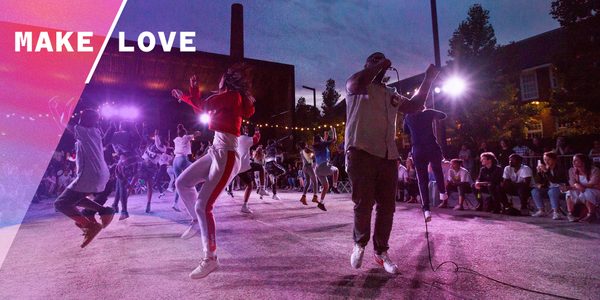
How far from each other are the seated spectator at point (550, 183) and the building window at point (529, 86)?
22.7 metres

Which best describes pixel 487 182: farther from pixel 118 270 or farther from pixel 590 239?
pixel 118 270

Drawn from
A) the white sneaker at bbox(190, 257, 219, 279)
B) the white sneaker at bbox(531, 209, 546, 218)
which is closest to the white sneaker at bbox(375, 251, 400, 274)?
the white sneaker at bbox(190, 257, 219, 279)

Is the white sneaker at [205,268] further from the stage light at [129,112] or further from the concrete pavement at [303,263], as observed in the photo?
the stage light at [129,112]

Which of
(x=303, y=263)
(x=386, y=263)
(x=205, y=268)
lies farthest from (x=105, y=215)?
(x=386, y=263)

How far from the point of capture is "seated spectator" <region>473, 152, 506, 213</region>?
837 centimetres

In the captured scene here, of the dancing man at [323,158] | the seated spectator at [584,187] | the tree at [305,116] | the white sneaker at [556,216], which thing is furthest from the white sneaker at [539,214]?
the tree at [305,116]

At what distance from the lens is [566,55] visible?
18719mm

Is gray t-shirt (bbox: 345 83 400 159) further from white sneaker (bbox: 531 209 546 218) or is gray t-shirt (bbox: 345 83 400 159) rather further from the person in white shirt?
the person in white shirt

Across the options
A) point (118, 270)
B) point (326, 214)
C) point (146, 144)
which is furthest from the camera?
point (146, 144)

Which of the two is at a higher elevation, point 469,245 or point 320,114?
point 320,114

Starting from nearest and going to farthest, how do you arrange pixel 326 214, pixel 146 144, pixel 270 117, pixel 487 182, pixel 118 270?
pixel 118 270 → pixel 326 214 → pixel 487 182 → pixel 146 144 → pixel 270 117

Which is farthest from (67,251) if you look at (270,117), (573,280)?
(270,117)

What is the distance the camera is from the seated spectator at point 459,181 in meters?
9.25

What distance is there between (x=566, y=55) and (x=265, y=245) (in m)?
21.2
